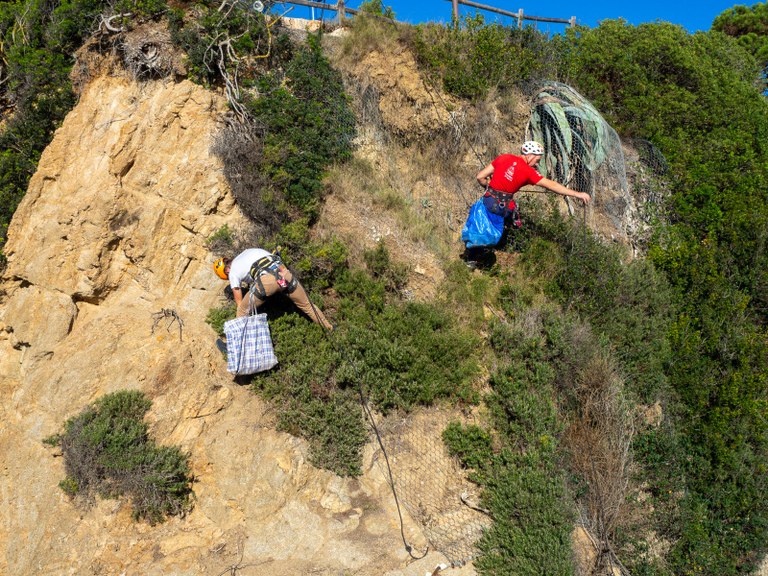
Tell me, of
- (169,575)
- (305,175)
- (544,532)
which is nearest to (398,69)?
(305,175)

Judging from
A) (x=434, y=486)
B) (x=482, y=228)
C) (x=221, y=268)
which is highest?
(x=482, y=228)

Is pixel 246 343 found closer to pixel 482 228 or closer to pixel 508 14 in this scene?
pixel 482 228

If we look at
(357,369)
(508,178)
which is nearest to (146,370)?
(357,369)

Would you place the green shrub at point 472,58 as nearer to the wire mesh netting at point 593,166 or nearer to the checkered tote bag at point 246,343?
the wire mesh netting at point 593,166

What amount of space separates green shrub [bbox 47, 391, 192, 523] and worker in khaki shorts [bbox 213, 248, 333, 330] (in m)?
1.50

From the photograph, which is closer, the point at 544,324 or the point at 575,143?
the point at 544,324

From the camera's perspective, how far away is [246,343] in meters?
5.35

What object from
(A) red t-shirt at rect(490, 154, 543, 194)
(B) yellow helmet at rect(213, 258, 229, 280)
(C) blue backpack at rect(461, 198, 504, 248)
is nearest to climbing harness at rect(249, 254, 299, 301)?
(B) yellow helmet at rect(213, 258, 229, 280)

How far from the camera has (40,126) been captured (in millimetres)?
7672

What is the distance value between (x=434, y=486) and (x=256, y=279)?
8.72 ft

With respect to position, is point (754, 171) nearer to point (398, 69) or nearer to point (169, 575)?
point (398, 69)

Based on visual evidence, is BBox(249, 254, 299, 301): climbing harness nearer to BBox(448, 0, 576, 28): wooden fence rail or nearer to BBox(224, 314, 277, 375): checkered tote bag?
BBox(224, 314, 277, 375): checkered tote bag

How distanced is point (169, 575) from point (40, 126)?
A: 21.1ft

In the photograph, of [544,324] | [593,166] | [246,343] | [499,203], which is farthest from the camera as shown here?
[593,166]
